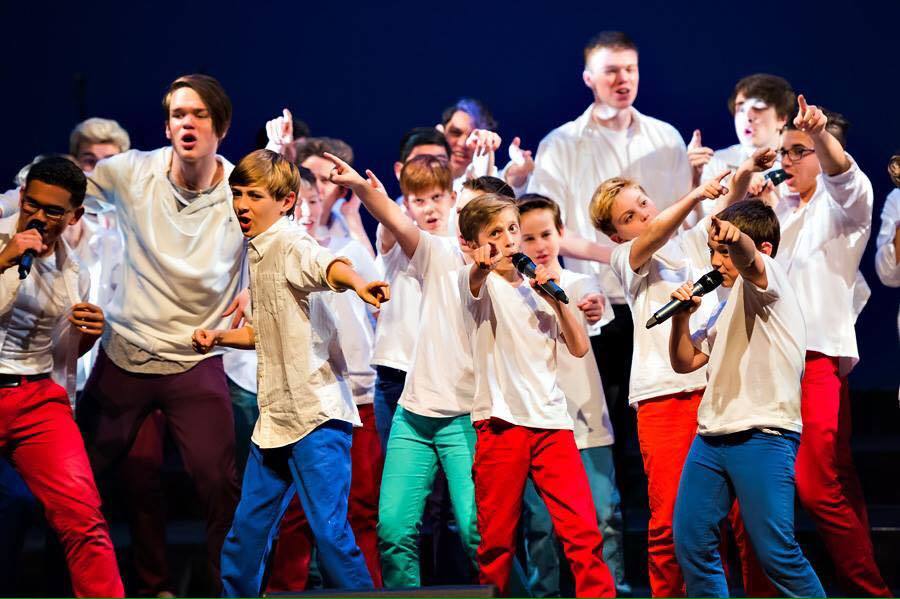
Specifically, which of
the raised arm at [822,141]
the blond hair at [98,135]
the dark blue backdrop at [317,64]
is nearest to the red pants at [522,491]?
the raised arm at [822,141]

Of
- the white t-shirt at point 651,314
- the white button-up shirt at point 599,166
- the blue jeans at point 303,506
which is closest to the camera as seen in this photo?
the blue jeans at point 303,506

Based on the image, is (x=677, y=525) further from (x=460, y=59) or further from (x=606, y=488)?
(x=460, y=59)

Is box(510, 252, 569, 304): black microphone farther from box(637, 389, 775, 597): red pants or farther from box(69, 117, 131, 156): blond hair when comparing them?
box(69, 117, 131, 156): blond hair

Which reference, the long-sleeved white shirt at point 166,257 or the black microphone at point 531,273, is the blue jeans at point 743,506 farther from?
the long-sleeved white shirt at point 166,257

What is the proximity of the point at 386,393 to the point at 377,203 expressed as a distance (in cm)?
83

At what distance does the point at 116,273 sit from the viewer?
14.3 feet

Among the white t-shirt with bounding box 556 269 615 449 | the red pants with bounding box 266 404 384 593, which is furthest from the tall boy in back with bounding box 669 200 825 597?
the red pants with bounding box 266 404 384 593

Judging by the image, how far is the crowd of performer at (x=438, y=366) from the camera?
3.21 metres

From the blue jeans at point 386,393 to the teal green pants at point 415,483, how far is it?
1.11ft

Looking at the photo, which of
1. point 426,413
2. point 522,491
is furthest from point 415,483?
point 522,491

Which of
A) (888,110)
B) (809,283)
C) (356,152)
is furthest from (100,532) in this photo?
(888,110)

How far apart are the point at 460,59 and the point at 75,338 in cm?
280

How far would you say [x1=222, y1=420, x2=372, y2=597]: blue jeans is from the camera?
318 cm

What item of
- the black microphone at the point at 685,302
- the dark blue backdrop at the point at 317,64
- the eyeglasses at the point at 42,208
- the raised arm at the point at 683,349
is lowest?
the raised arm at the point at 683,349
